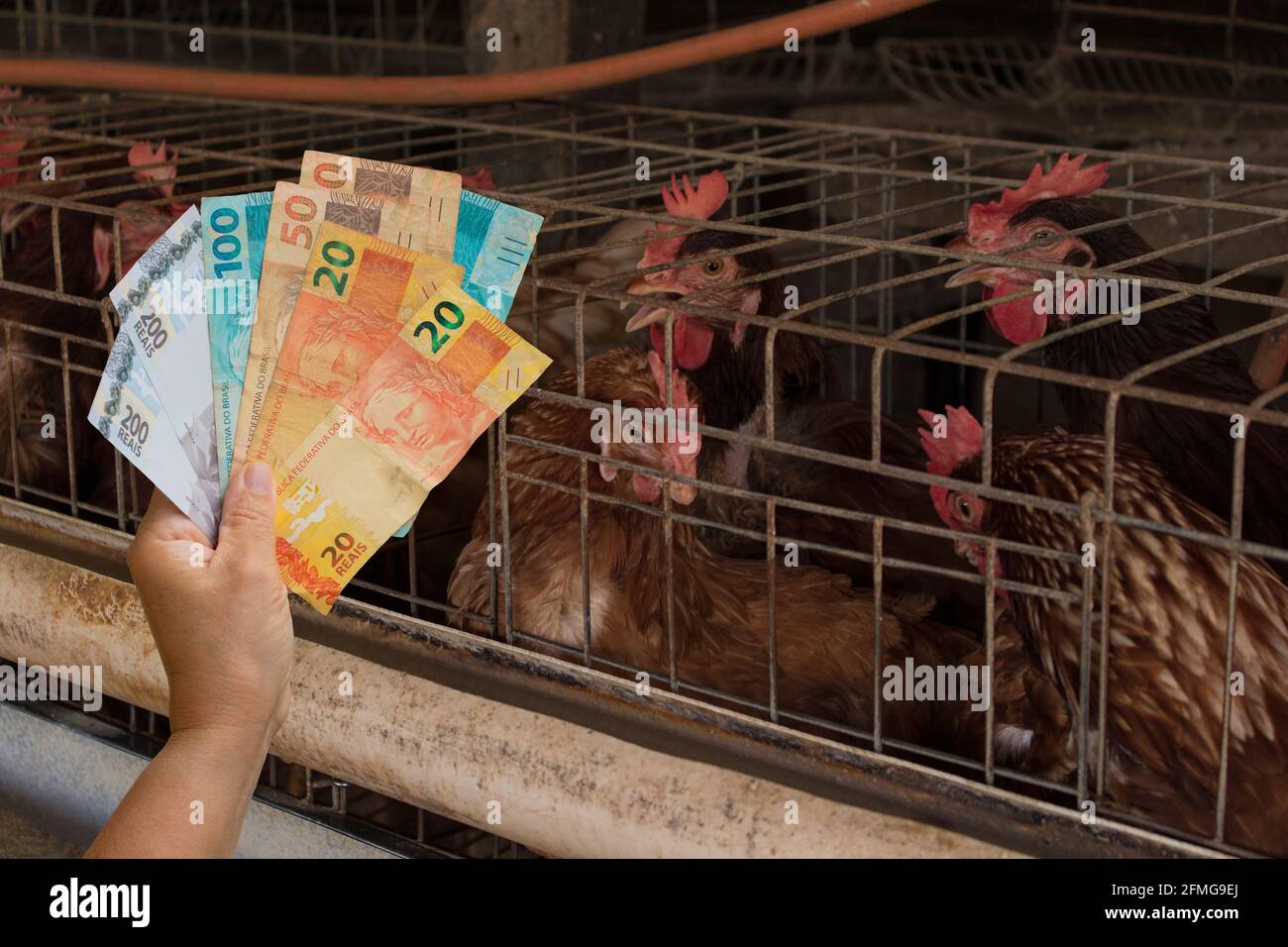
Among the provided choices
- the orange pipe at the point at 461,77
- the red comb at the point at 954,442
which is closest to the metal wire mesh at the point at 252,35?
the orange pipe at the point at 461,77

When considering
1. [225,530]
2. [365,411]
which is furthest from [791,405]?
[225,530]

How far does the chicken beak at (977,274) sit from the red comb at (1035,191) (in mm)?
138

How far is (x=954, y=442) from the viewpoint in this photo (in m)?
1.81

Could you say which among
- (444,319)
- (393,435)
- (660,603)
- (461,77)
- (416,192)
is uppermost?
(461,77)

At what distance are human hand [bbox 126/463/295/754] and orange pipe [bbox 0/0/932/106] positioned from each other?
140 cm

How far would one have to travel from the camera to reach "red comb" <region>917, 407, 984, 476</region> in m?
1.79

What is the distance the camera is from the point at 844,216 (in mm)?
4098

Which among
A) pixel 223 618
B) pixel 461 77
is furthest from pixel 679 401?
pixel 461 77

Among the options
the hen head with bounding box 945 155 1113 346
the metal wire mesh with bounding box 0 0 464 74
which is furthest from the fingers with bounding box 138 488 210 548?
the metal wire mesh with bounding box 0 0 464 74

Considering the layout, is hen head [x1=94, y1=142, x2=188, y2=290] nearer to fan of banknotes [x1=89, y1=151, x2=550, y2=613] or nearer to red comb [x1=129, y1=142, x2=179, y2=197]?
red comb [x1=129, y1=142, x2=179, y2=197]

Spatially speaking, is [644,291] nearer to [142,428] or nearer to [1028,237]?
[1028,237]

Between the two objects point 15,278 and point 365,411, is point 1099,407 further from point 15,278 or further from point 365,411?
point 15,278

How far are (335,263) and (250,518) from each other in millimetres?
339

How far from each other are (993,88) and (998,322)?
3105 millimetres
